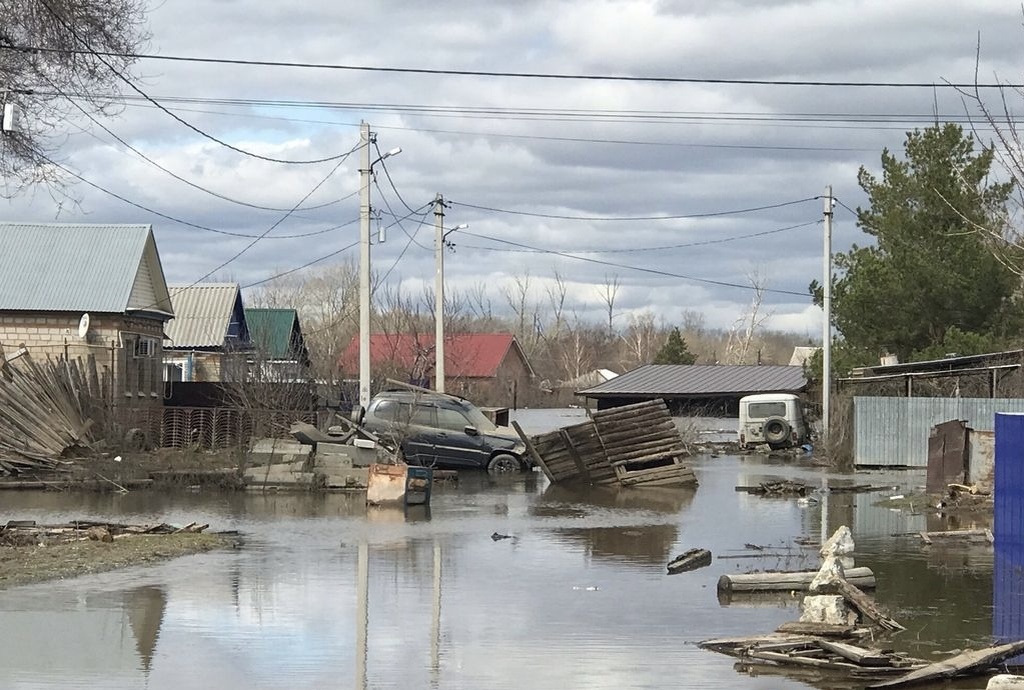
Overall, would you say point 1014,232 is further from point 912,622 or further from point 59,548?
point 59,548

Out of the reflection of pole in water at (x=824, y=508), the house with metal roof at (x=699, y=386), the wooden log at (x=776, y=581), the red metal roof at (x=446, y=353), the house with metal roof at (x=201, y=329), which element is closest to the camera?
the wooden log at (x=776, y=581)

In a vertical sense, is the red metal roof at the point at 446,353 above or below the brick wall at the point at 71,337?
above

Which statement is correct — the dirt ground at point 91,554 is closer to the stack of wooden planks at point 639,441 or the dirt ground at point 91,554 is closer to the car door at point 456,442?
the stack of wooden planks at point 639,441

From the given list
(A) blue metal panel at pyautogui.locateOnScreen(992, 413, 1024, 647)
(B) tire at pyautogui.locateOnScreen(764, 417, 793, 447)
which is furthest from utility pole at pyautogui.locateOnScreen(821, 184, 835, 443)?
(A) blue metal panel at pyautogui.locateOnScreen(992, 413, 1024, 647)

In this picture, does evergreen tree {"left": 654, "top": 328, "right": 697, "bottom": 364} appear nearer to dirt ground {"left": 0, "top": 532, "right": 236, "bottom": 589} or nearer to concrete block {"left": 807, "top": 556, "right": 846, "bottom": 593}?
dirt ground {"left": 0, "top": 532, "right": 236, "bottom": 589}

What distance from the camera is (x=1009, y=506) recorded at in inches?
599

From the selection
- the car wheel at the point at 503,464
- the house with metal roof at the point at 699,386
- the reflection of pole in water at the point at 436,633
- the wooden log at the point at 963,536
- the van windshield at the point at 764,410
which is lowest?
the reflection of pole in water at the point at 436,633

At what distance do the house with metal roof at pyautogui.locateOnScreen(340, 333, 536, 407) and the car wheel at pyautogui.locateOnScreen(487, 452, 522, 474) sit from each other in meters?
13.2

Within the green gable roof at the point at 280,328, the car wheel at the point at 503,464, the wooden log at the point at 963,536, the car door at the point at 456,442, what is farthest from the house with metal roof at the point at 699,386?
the wooden log at the point at 963,536

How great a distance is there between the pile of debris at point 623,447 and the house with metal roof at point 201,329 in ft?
69.8

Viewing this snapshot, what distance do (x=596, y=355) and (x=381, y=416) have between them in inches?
3168

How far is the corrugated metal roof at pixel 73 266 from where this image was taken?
35.3 metres

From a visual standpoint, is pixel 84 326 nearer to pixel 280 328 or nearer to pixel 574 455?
pixel 574 455

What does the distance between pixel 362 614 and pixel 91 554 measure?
474 centimetres
